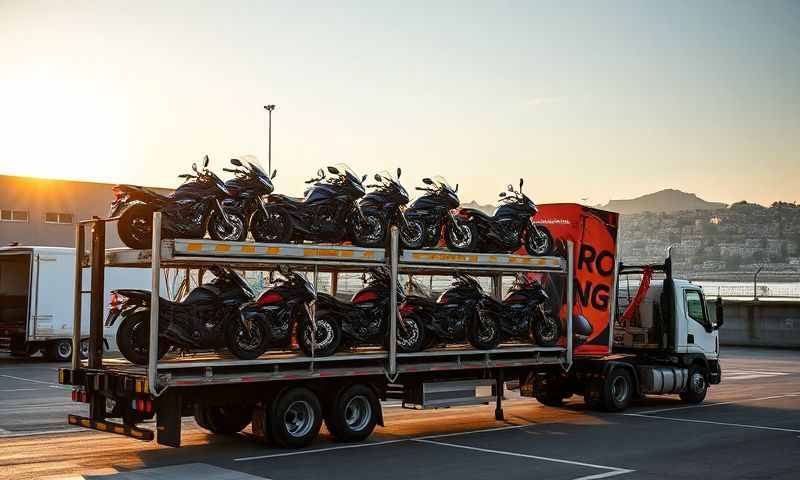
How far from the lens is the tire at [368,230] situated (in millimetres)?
14070

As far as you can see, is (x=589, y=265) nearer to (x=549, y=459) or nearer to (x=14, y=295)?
(x=549, y=459)

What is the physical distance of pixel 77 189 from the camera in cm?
4659

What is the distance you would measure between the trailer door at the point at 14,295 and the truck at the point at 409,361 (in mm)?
15365

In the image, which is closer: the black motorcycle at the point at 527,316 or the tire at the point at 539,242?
the black motorcycle at the point at 527,316

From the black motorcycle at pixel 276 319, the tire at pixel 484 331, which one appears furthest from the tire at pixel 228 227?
the tire at pixel 484 331

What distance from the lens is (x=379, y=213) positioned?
Result: 14453mm

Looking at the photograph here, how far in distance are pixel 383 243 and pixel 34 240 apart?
35.4m

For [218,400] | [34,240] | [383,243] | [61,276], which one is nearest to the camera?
[218,400]

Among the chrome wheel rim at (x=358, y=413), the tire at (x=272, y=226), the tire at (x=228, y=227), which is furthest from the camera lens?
the chrome wheel rim at (x=358, y=413)

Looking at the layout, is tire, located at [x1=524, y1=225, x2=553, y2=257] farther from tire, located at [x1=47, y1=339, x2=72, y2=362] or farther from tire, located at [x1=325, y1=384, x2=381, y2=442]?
tire, located at [x1=47, y1=339, x2=72, y2=362]

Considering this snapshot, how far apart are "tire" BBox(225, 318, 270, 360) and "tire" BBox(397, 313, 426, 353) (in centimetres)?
243

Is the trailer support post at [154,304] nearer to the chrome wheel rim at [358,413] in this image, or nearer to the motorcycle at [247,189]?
the motorcycle at [247,189]

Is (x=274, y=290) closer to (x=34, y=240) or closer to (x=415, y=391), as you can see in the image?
(x=415, y=391)

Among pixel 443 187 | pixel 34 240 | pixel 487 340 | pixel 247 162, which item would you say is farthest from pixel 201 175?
pixel 34 240
